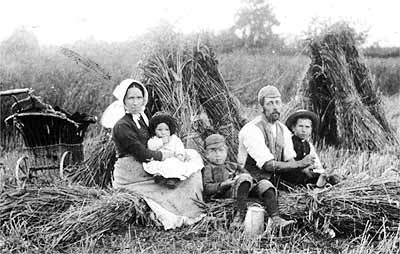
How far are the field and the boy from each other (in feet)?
1.90

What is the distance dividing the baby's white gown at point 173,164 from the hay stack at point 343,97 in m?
3.10

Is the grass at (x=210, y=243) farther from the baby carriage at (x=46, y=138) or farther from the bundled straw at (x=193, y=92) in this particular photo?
the baby carriage at (x=46, y=138)

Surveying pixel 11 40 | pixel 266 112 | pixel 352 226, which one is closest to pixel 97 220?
pixel 266 112

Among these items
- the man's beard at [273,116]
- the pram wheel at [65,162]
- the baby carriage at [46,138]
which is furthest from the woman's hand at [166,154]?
the baby carriage at [46,138]

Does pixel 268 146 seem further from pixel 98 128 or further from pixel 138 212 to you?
pixel 98 128

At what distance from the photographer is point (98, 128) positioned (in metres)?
11.3

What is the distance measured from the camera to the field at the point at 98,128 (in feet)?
13.0

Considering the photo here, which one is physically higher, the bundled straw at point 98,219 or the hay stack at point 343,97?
the hay stack at point 343,97

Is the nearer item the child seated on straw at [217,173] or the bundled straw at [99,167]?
the child seated on straw at [217,173]

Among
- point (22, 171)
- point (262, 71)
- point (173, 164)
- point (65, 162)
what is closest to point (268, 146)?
point (173, 164)

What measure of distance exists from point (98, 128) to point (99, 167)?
18.1 ft

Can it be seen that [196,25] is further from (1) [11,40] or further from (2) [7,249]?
(1) [11,40]

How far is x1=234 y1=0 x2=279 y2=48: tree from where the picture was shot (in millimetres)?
24281

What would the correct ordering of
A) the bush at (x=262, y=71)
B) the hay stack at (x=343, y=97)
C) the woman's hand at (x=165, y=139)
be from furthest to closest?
the bush at (x=262, y=71) < the hay stack at (x=343, y=97) < the woman's hand at (x=165, y=139)
